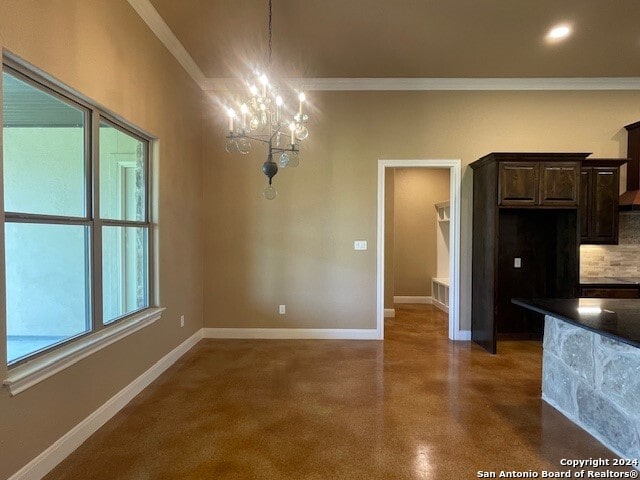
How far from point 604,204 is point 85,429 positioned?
5.53m

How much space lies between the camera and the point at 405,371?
347cm

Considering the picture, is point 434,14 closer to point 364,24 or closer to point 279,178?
point 364,24

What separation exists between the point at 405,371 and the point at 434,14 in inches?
133

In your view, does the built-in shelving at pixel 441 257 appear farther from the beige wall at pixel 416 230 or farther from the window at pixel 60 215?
the window at pixel 60 215

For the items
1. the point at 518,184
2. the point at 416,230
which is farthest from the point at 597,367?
the point at 416,230

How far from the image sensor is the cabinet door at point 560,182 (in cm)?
379

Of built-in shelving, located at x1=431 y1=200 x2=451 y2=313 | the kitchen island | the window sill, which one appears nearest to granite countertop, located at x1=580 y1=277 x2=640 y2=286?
the kitchen island

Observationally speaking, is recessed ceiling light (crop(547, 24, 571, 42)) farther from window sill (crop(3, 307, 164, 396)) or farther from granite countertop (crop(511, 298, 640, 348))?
window sill (crop(3, 307, 164, 396))

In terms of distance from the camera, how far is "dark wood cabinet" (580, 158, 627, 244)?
13.3 ft

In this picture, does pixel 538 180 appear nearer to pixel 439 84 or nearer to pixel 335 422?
pixel 439 84

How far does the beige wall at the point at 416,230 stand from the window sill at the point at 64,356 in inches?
202

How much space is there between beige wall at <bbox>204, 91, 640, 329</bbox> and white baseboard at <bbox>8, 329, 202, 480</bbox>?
4.55 feet

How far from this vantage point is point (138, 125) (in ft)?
9.57

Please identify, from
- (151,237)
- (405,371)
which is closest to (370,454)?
(405,371)
